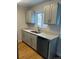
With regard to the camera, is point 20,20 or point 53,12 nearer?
point 53,12

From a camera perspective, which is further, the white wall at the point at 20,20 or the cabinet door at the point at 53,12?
the white wall at the point at 20,20

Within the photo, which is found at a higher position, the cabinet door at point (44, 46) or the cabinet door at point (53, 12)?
the cabinet door at point (53, 12)

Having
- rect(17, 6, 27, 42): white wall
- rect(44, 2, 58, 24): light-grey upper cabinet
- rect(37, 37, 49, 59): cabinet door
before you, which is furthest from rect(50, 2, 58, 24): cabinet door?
rect(17, 6, 27, 42): white wall

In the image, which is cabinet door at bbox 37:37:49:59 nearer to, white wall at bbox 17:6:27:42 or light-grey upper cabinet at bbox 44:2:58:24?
light-grey upper cabinet at bbox 44:2:58:24

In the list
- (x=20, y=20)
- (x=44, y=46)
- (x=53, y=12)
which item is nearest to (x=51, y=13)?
(x=53, y=12)

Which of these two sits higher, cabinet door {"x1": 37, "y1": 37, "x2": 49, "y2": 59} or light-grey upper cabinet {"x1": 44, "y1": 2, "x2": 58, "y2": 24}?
light-grey upper cabinet {"x1": 44, "y1": 2, "x2": 58, "y2": 24}

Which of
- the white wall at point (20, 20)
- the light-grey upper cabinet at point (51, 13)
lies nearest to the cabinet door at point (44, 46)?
the light-grey upper cabinet at point (51, 13)

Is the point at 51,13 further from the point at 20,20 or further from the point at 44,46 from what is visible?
the point at 20,20

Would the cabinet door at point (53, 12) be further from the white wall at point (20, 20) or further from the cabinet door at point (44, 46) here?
the white wall at point (20, 20)
